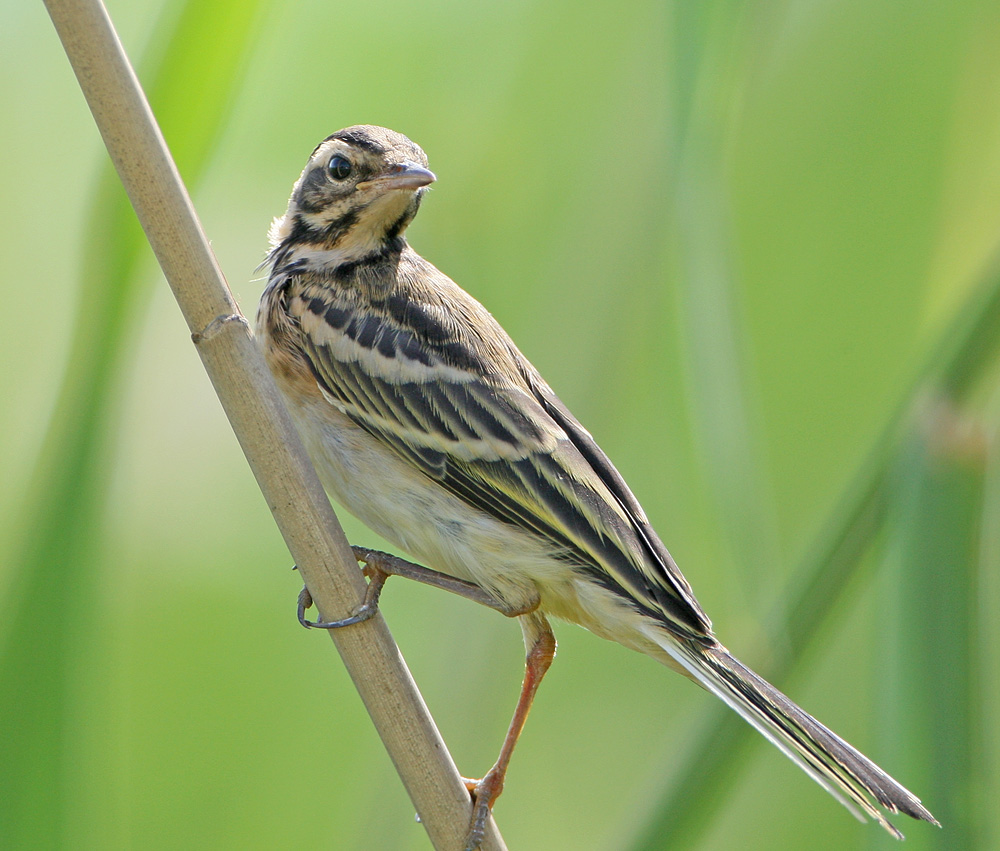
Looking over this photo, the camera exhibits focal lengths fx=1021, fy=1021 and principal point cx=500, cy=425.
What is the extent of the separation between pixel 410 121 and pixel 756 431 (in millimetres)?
1262

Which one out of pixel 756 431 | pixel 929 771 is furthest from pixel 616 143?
pixel 929 771

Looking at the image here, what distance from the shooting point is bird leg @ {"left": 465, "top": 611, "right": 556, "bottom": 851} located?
193 cm

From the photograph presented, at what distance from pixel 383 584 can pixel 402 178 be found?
830 millimetres

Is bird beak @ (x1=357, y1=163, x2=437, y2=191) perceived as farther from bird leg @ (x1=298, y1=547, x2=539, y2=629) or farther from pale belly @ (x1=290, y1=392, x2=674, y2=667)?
bird leg @ (x1=298, y1=547, x2=539, y2=629)

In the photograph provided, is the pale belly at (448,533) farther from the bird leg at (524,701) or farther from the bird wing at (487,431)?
the bird leg at (524,701)

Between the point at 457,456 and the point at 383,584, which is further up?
the point at 457,456

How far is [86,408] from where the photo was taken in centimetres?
150

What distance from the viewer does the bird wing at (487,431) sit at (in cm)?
185

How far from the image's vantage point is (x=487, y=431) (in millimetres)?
1926

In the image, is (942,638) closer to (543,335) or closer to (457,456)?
(457,456)

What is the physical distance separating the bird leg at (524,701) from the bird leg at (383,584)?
123mm

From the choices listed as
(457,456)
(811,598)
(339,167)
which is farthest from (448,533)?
(339,167)

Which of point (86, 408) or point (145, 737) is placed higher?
point (86, 408)

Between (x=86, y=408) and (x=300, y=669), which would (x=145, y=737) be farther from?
(x=86, y=408)
